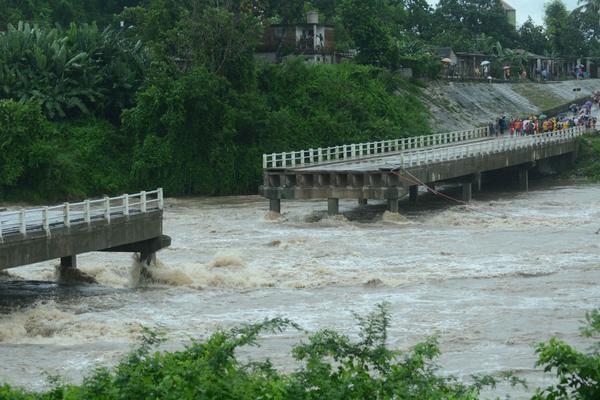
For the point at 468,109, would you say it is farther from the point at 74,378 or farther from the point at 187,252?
the point at 74,378

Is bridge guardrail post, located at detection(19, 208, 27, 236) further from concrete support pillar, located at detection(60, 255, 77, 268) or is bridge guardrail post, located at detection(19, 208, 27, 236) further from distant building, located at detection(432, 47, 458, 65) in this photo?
distant building, located at detection(432, 47, 458, 65)

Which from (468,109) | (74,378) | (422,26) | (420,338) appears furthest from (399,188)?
(422,26)

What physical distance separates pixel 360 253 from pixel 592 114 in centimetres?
6377

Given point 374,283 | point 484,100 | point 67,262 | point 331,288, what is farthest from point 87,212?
point 484,100

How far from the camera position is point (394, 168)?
164 feet

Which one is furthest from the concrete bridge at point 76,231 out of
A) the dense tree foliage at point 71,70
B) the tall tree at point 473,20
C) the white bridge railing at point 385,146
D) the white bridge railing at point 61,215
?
the tall tree at point 473,20

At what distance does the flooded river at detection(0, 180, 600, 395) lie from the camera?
87.4 ft

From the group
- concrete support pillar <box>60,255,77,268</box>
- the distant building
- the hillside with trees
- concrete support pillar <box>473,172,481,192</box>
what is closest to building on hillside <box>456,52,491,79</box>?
the distant building

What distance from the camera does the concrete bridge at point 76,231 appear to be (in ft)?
97.3

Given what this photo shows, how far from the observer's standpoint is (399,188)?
49750 millimetres

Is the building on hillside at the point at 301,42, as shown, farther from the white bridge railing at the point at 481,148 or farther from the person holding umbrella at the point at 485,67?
the person holding umbrella at the point at 485,67

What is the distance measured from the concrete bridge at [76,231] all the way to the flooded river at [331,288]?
1.06m

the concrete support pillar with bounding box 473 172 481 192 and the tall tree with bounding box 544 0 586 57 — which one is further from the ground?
the tall tree with bounding box 544 0 586 57

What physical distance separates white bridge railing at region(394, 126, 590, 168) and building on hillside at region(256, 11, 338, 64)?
19.2m
